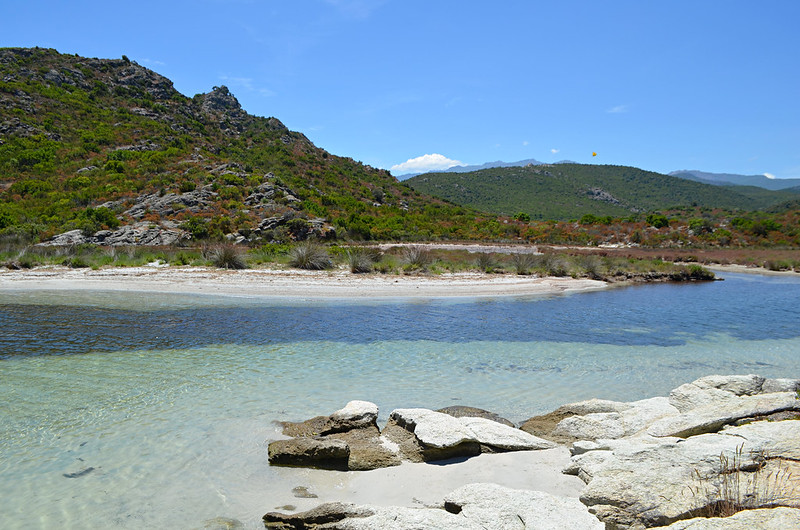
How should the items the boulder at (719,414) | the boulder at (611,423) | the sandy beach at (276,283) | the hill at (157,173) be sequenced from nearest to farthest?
the boulder at (719,414), the boulder at (611,423), the sandy beach at (276,283), the hill at (157,173)

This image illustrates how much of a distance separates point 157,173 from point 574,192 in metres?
82.1

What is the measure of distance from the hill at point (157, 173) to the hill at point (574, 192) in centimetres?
2716

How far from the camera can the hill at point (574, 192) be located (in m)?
90.9

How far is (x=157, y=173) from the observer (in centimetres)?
4312

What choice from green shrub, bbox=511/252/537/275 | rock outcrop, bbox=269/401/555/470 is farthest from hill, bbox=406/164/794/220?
rock outcrop, bbox=269/401/555/470

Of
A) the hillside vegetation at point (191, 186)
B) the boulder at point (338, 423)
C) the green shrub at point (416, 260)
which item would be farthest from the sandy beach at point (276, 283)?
the boulder at point (338, 423)

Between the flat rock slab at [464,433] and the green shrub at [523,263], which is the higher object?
the green shrub at [523,263]

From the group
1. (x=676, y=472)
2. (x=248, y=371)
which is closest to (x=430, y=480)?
(x=676, y=472)

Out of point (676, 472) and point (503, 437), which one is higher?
point (676, 472)

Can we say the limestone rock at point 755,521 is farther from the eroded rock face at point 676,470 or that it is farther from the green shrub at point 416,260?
the green shrub at point 416,260

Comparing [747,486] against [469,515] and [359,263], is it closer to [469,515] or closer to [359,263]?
[469,515]

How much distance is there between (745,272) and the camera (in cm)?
3269

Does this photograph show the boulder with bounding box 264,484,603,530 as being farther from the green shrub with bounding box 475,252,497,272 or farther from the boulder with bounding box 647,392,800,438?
the green shrub with bounding box 475,252,497,272

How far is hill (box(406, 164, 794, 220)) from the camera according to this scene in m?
90.9
